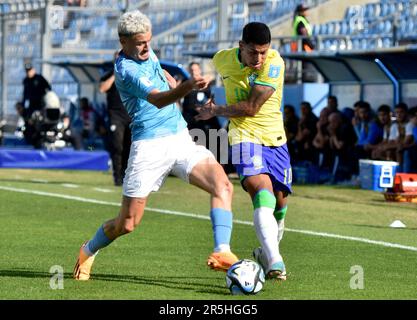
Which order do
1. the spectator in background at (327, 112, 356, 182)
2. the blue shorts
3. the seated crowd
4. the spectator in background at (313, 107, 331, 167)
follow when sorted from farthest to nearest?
the spectator in background at (313, 107, 331, 167)
the spectator in background at (327, 112, 356, 182)
the seated crowd
the blue shorts

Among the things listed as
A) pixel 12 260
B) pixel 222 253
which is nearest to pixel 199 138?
pixel 12 260

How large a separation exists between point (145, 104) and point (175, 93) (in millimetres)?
865

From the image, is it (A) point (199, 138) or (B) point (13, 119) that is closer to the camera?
(A) point (199, 138)

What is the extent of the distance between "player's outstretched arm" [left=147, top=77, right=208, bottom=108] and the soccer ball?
1224 mm

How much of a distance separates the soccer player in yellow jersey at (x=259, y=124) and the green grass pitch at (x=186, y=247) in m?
0.41

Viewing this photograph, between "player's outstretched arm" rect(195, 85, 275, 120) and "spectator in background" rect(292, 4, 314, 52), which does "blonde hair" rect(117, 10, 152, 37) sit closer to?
"player's outstretched arm" rect(195, 85, 275, 120)

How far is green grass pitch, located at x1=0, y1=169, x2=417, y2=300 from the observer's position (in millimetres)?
8859

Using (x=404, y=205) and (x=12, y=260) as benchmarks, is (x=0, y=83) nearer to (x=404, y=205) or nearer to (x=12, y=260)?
(x=404, y=205)

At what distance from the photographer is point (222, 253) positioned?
8.74 m

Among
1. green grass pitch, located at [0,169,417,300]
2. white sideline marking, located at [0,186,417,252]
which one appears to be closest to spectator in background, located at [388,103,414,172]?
green grass pitch, located at [0,169,417,300]

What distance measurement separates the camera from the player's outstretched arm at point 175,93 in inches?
321

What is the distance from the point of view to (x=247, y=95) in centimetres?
966

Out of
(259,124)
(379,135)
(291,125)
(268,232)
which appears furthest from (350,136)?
(268,232)

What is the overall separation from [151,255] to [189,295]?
2.68 metres
